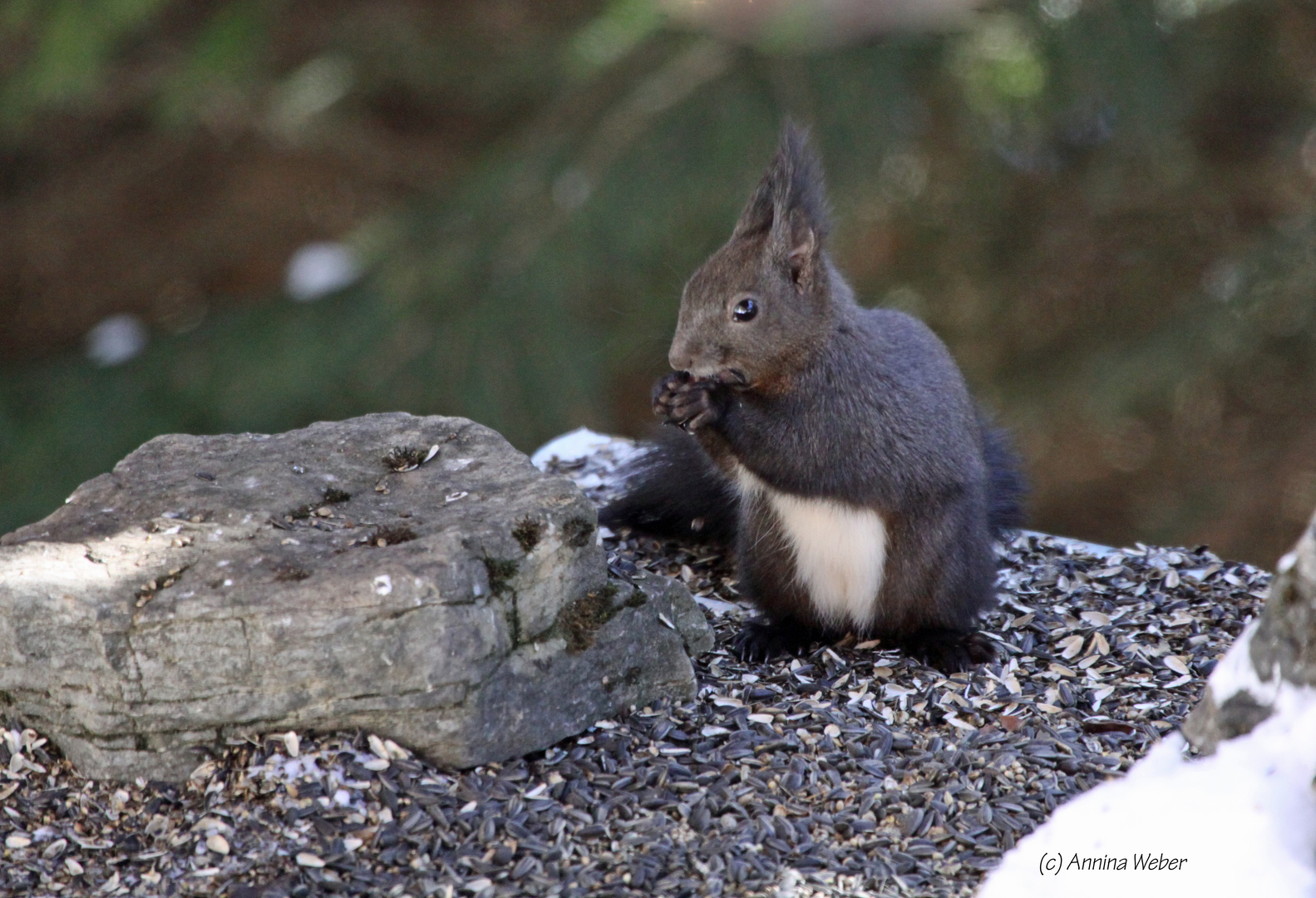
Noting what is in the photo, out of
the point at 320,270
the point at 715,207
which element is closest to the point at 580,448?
the point at 715,207

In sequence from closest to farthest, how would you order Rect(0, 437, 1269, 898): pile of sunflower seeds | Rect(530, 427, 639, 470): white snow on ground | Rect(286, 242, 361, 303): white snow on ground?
Rect(0, 437, 1269, 898): pile of sunflower seeds < Rect(530, 427, 639, 470): white snow on ground < Rect(286, 242, 361, 303): white snow on ground

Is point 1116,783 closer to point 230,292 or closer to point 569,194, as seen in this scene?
point 569,194

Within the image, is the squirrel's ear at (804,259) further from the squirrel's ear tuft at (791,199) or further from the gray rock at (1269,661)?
the gray rock at (1269,661)

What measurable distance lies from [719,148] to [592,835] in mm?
2448

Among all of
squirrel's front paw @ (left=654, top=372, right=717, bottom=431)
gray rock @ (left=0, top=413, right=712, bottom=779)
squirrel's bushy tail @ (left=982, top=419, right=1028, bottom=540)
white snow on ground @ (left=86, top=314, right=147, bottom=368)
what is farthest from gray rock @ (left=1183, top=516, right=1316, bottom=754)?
white snow on ground @ (left=86, top=314, right=147, bottom=368)

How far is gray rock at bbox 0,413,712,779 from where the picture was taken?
1.80 m

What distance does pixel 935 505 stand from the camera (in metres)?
2.34

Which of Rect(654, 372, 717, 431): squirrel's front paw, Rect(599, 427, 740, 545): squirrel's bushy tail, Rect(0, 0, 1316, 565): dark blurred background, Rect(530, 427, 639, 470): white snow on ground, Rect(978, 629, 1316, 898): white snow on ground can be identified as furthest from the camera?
Rect(0, 0, 1316, 565): dark blurred background

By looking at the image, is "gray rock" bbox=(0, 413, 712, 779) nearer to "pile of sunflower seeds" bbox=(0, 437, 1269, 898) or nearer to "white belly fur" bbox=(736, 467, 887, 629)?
"pile of sunflower seeds" bbox=(0, 437, 1269, 898)

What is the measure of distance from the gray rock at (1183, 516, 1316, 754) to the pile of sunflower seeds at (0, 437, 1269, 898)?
1.01ft

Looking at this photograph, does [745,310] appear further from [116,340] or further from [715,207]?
[116,340]

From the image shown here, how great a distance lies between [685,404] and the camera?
224 cm

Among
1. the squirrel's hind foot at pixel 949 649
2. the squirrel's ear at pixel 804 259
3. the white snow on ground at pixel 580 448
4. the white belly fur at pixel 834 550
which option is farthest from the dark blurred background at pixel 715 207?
the squirrel's hind foot at pixel 949 649

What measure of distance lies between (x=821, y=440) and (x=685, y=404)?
219 mm
